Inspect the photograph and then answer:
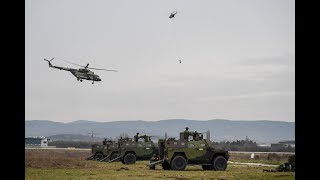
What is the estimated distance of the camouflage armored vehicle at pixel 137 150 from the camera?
31464 mm

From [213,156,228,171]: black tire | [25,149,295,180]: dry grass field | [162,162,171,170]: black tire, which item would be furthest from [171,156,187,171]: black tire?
[213,156,228,171]: black tire

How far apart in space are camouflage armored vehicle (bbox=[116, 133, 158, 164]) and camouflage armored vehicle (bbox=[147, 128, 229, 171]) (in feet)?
21.9

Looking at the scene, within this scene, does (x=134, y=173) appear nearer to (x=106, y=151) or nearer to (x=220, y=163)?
(x=220, y=163)

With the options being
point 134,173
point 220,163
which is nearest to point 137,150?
point 220,163

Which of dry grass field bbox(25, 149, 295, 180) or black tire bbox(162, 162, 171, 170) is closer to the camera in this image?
dry grass field bbox(25, 149, 295, 180)

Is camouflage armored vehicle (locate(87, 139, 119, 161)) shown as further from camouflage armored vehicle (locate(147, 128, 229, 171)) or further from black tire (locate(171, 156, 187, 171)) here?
black tire (locate(171, 156, 187, 171))

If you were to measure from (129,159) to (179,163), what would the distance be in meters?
8.05

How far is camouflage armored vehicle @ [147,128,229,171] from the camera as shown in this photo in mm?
24125

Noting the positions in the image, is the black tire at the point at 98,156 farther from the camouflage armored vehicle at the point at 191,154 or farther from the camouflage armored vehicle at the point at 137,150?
the camouflage armored vehicle at the point at 191,154

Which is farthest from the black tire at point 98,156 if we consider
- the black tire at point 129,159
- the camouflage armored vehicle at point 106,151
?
the black tire at point 129,159

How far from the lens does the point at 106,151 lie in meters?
36.3

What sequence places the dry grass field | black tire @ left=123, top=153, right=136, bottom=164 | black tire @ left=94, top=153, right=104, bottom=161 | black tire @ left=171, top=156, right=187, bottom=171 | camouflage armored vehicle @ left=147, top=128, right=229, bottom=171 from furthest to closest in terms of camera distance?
1. black tire @ left=94, top=153, right=104, bottom=161
2. black tire @ left=123, top=153, right=136, bottom=164
3. camouflage armored vehicle @ left=147, top=128, right=229, bottom=171
4. black tire @ left=171, top=156, right=187, bottom=171
5. the dry grass field
